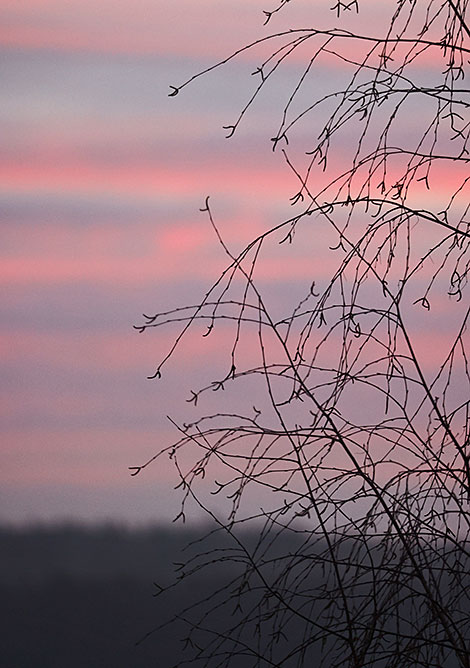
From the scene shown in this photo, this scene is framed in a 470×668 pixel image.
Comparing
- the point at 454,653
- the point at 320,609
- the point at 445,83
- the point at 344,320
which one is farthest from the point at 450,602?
the point at 445,83

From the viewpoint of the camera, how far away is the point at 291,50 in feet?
9.58

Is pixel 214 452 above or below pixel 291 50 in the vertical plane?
below

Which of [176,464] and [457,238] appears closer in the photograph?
[176,464]

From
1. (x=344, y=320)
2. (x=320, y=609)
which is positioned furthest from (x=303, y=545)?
(x=344, y=320)

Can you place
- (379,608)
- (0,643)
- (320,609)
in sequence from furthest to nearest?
(0,643) → (320,609) → (379,608)

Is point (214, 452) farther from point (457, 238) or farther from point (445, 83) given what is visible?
point (445, 83)

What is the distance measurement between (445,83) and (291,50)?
1.26 feet

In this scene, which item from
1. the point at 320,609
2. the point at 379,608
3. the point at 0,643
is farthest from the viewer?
the point at 0,643

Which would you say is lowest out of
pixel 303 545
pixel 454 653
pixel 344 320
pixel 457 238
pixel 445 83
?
pixel 454 653

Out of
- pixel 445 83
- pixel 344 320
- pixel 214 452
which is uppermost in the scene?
pixel 445 83

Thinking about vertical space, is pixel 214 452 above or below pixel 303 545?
above

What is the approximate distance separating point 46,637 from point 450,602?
1119cm

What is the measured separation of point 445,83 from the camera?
2.92 metres

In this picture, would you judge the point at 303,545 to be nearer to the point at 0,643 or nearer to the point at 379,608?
the point at 379,608
